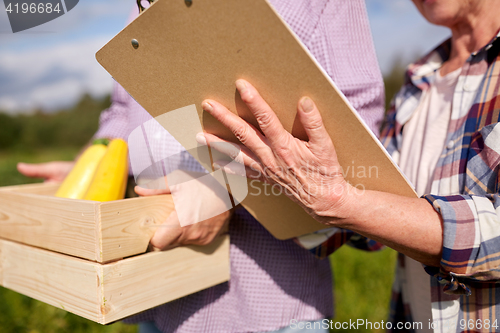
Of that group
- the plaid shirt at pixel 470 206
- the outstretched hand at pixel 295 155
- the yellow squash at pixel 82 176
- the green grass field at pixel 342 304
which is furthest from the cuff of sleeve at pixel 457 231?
the green grass field at pixel 342 304

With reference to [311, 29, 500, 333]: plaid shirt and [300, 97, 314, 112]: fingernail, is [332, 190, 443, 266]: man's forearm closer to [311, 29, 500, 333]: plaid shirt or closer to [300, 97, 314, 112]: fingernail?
[311, 29, 500, 333]: plaid shirt

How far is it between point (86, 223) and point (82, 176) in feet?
1.43

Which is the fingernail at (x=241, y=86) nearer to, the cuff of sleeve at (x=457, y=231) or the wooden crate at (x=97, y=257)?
the wooden crate at (x=97, y=257)

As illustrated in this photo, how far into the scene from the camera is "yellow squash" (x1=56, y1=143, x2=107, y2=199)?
123 cm

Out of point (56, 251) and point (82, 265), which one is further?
point (56, 251)

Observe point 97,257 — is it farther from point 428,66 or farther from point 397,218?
point 428,66

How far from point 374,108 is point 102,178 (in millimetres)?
869

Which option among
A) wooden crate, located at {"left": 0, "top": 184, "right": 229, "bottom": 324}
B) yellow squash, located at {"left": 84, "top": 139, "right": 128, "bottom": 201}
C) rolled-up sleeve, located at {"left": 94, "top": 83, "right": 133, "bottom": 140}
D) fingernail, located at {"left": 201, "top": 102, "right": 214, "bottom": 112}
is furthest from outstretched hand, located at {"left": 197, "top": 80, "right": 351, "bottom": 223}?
rolled-up sleeve, located at {"left": 94, "top": 83, "right": 133, "bottom": 140}

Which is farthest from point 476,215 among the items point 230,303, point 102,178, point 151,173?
point 102,178

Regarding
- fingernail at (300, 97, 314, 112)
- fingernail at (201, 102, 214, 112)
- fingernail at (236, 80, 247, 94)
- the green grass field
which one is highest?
fingernail at (236, 80, 247, 94)

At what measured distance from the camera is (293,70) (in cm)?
71

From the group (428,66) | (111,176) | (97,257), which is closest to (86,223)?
(97,257)

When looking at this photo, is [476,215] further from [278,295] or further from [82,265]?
[82,265]

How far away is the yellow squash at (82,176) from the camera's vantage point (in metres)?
1.23
